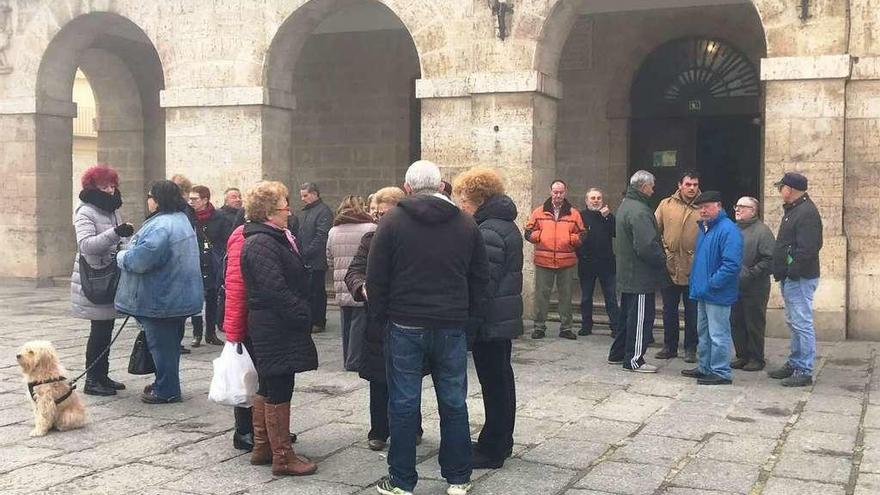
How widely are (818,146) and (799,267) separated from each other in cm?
275

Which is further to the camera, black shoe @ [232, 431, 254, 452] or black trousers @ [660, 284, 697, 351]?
black trousers @ [660, 284, 697, 351]

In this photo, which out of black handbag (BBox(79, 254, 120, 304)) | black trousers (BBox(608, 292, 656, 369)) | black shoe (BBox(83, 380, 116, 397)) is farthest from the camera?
black trousers (BBox(608, 292, 656, 369))

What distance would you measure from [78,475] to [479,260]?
Answer: 249 centimetres

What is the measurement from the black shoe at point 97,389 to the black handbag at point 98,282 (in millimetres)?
692

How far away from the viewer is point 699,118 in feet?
48.1

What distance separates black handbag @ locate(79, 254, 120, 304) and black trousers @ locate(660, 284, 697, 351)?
482cm

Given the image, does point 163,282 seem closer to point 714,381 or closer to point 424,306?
point 424,306

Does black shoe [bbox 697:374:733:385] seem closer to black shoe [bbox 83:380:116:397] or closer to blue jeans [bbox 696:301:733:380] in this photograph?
blue jeans [bbox 696:301:733:380]

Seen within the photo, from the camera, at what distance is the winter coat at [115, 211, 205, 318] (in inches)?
273

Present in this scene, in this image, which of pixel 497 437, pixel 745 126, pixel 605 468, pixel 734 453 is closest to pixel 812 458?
pixel 734 453

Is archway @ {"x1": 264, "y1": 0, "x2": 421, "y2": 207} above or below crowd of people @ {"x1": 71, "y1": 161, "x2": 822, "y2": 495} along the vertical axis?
above

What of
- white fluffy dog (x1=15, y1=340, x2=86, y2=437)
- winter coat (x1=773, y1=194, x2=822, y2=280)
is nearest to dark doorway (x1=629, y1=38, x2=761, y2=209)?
winter coat (x1=773, y1=194, x2=822, y2=280)

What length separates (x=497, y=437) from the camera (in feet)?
18.3

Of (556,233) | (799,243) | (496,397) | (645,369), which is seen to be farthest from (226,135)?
(496,397)
